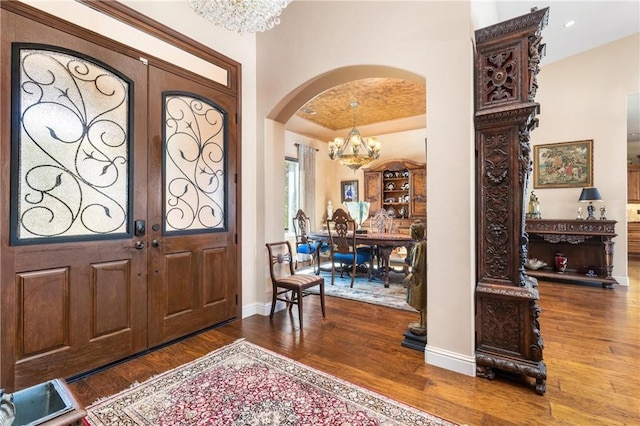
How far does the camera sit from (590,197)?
4789mm

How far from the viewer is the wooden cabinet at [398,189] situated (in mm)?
6676

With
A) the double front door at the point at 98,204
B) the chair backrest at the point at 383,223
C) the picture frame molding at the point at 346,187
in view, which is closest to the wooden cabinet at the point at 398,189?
the picture frame molding at the point at 346,187

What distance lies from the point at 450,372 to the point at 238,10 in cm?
307

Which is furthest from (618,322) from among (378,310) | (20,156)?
(20,156)

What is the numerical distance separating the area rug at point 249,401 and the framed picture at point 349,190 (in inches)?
226

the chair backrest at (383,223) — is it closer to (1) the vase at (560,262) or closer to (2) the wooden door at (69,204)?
(1) the vase at (560,262)

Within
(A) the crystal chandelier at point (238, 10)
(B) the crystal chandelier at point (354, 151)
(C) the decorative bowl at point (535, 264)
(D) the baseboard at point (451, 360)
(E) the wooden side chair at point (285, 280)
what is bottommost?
(D) the baseboard at point (451, 360)

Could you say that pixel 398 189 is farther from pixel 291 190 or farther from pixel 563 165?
pixel 563 165

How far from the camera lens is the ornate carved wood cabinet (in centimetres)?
207

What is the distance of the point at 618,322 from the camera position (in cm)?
322

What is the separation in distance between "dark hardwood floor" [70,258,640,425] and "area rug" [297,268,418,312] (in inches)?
12.7

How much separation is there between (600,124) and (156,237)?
687 cm

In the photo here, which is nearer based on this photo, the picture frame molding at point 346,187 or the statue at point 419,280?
the statue at point 419,280

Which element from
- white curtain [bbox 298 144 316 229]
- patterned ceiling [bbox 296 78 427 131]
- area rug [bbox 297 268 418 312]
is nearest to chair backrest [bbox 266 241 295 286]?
area rug [bbox 297 268 418 312]
